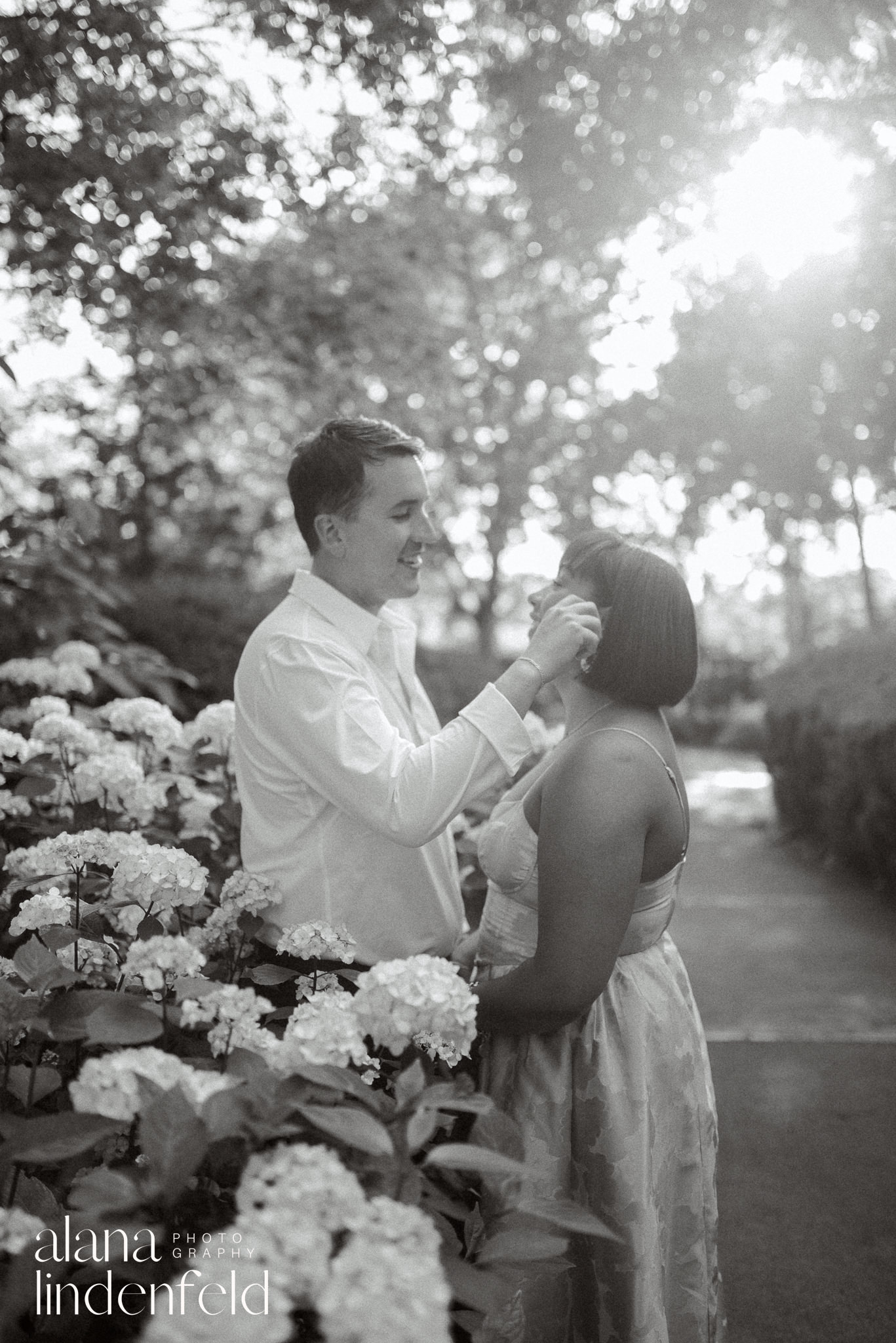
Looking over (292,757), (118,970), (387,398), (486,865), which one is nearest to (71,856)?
(118,970)

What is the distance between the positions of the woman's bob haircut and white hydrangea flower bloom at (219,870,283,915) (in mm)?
767

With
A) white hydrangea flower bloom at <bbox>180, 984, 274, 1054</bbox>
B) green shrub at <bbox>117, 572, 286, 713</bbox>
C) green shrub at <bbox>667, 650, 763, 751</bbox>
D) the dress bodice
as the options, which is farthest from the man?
green shrub at <bbox>667, 650, 763, 751</bbox>

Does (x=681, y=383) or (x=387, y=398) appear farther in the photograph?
(x=681, y=383)

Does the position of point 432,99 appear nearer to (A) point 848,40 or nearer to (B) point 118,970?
(A) point 848,40

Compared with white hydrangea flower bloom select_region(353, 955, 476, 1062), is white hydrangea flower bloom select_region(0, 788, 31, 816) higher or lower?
higher

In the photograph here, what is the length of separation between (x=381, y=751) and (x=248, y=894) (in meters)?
0.36

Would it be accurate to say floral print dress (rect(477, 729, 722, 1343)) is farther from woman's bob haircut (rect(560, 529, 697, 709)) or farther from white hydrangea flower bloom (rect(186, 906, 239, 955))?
white hydrangea flower bloom (rect(186, 906, 239, 955))

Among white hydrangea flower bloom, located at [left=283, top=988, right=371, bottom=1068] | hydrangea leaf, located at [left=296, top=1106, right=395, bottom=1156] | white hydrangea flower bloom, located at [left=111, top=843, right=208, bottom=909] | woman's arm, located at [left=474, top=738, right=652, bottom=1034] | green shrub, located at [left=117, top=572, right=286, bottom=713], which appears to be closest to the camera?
hydrangea leaf, located at [left=296, top=1106, right=395, bottom=1156]

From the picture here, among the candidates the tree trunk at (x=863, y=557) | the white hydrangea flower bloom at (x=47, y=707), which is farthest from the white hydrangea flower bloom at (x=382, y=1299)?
the tree trunk at (x=863, y=557)

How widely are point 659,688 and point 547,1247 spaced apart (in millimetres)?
1149

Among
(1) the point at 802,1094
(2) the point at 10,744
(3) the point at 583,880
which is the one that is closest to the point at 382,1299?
(3) the point at 583,880

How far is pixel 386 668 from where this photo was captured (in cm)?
255

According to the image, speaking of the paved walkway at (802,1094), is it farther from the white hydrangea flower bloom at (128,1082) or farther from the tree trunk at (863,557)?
the tree trunk at (863,557)

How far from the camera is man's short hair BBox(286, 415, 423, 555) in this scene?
2.38m
